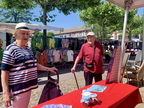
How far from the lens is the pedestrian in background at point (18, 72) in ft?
5.54

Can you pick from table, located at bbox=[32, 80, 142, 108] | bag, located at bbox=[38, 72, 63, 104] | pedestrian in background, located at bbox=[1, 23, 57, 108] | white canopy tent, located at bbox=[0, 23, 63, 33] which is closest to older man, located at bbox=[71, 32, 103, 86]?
table, located at bbox=[32, 80, 142, 108]

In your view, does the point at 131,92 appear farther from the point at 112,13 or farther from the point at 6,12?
the point at 6,12

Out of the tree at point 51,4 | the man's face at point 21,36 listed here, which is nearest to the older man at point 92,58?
the man's face at point 21,36

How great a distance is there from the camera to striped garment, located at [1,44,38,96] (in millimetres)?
1700

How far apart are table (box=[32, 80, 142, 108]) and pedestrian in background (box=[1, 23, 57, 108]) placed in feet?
1.33

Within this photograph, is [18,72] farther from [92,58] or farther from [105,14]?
[105,14]

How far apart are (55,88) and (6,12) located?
84.8 ft

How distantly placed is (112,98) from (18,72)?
1294mm

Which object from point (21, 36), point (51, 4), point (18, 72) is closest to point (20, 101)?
point (18, 72)

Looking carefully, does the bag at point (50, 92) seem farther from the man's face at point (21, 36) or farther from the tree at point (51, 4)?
the tree at point (51, 4)

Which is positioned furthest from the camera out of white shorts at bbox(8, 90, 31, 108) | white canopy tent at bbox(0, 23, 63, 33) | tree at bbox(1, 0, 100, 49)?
tree at bbox(1, 0, 100, 49)

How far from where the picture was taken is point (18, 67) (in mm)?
1758

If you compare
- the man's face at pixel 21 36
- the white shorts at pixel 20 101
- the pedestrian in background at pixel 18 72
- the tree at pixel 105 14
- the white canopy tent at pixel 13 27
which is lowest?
the white shorts at pixel 20 101

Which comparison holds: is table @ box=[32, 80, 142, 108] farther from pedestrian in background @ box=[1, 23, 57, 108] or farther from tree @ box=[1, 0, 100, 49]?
tree @ box=[1, 0, 100, 49]
